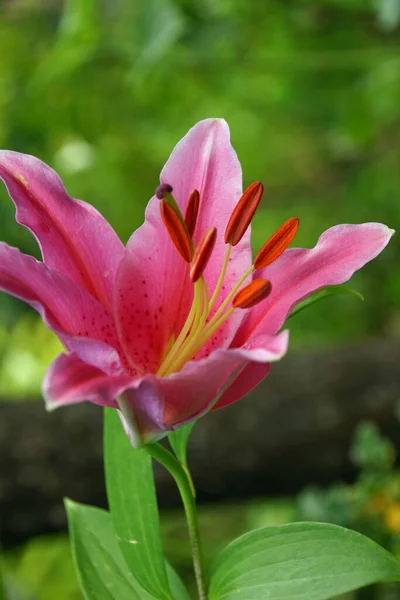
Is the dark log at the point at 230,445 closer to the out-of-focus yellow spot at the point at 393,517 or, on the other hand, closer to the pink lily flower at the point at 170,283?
the out-of-focus yellow spot at the point at 393,517

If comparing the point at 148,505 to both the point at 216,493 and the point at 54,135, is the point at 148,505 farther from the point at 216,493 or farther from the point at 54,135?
the point at 54,135

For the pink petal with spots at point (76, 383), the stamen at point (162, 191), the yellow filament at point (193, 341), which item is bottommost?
the pink petal with spots at point (76, 383)

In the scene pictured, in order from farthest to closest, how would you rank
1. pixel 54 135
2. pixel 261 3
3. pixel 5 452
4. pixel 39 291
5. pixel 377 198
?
pixel 377 198, pixel 261 3, pixel 54 135, pixel 5 452, pixel 39 291

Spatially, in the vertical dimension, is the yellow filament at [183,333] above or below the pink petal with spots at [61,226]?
below

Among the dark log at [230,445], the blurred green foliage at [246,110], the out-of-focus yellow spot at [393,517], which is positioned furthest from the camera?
the blurred green foliage at [246,110]

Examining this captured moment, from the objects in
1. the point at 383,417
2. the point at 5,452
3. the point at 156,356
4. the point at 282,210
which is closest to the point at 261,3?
the point at 282,210

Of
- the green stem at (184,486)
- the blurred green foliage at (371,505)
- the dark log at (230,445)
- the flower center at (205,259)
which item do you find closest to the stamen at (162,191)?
the flower center at (205,259)
